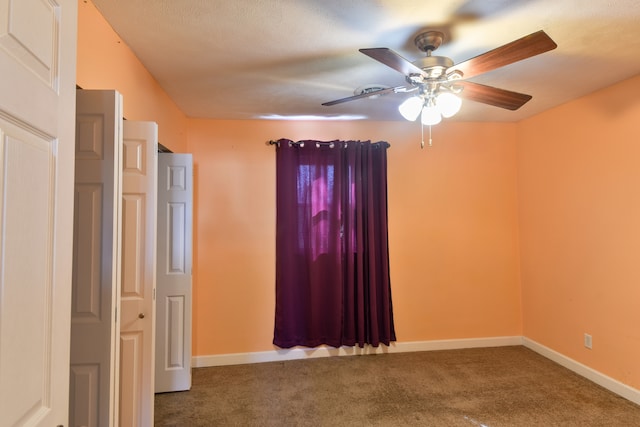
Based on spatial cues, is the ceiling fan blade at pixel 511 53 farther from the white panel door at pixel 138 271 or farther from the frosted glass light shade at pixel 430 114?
the white panel door at pixel 138 271

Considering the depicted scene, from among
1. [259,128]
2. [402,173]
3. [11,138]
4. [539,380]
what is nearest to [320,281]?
[402,173]

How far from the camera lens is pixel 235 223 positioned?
3.30 m

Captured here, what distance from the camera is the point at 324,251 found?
330cm

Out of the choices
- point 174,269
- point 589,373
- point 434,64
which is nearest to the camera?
point 434,64

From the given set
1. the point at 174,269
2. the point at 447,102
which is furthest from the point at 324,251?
the point at 447,102

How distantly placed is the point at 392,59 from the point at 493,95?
79 cm

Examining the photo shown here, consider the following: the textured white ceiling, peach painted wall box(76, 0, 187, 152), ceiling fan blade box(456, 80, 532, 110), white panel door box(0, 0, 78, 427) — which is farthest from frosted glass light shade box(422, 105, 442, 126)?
peach painted wall box(76, 0, 187, 152)

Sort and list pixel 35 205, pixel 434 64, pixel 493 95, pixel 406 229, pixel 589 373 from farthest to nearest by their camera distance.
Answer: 1. pixel 406 229
2. pixel 589 373
3. pixel 493 95
4. pixel 434 64
5. pixel 35 205

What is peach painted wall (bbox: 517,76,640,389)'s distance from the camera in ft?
8.27

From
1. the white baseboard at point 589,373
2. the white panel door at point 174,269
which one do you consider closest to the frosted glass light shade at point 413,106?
the white panel door at point 174,269

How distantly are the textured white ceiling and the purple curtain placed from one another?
73 centimetres

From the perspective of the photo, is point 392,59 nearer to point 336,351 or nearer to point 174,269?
point 174,269

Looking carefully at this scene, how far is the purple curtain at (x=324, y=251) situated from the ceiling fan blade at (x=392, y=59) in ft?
5.43

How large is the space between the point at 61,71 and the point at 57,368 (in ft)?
2.59
